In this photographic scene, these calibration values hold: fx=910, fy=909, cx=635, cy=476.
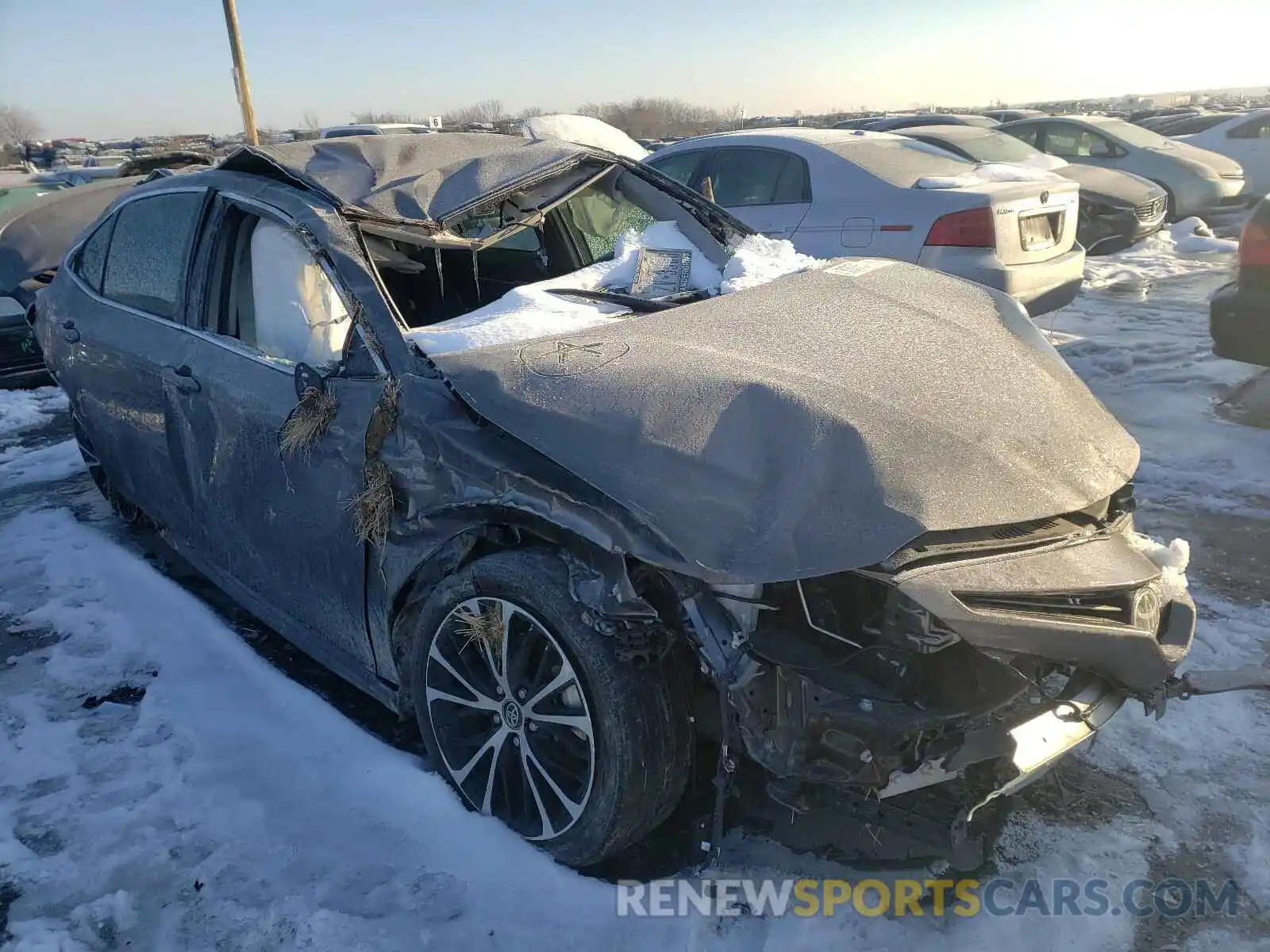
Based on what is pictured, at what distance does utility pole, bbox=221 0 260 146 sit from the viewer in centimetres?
1259

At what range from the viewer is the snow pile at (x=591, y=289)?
2723 mm

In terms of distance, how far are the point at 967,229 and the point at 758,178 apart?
1.81m

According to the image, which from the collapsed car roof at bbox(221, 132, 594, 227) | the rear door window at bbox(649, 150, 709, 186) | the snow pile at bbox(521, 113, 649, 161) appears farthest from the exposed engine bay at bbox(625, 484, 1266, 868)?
the rear door window at bbox(649, 150, 709, 186)

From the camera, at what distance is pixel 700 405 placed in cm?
228

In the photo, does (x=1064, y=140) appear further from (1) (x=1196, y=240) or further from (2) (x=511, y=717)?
(2) (x=511, y=717)

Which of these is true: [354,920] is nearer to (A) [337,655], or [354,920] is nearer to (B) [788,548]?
(A) [337,655]

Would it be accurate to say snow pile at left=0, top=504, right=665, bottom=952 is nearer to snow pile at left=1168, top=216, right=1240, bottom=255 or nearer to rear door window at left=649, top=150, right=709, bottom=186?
rear door window at left=649, top=150, right=709, bottom=186

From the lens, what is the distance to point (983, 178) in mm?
6754

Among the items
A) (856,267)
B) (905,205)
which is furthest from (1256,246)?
(856,267)

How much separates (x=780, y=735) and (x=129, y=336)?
3.08 metres

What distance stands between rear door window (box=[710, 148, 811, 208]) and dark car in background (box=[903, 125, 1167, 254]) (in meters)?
3.15

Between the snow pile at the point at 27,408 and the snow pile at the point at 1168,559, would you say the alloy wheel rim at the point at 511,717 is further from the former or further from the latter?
the snow pile at the point at 27,408

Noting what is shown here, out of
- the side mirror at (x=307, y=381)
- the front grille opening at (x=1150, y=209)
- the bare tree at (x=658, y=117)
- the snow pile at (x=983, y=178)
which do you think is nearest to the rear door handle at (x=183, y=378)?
the side mirror at (x=307, y=381)

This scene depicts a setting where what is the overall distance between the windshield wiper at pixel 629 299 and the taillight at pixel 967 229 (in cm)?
352
